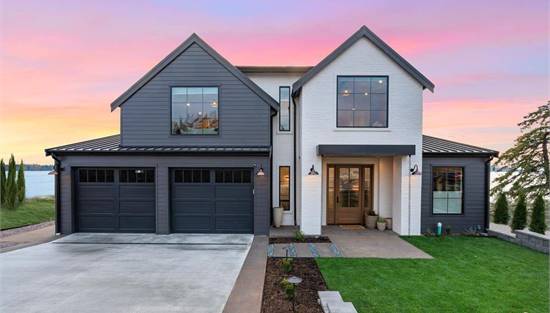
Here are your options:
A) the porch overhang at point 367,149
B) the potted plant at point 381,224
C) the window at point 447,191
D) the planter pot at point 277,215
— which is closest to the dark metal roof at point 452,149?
the window at point 447,191

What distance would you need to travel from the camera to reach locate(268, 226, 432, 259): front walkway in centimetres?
758

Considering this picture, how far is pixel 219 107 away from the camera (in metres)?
10.4

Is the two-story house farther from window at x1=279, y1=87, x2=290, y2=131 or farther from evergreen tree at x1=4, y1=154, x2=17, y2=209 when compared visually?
evergreen tree at x1=4, y1=154, x2=17, y2=209

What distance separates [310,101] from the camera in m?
9.84

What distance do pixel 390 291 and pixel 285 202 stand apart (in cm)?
668

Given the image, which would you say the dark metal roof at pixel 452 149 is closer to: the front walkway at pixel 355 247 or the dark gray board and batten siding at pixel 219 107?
the front walkway at pixel 355 247

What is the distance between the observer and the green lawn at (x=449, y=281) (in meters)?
4.68

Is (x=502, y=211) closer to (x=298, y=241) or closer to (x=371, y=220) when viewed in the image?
(x=371, y=220)

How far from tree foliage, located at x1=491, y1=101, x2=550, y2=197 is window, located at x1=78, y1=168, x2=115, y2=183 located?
57.5 ft

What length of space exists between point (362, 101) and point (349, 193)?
412cm

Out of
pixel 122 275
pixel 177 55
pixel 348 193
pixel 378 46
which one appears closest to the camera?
pixel 122 275

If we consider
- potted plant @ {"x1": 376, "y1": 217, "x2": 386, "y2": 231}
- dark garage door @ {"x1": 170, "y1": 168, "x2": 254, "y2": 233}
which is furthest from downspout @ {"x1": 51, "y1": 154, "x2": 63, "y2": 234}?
potted plant @ {"x1": 376, "y1": 217, "x2": 386, "y2": 231}

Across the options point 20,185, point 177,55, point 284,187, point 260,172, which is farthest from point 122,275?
point 20,185

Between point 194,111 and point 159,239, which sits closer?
point 159,239
